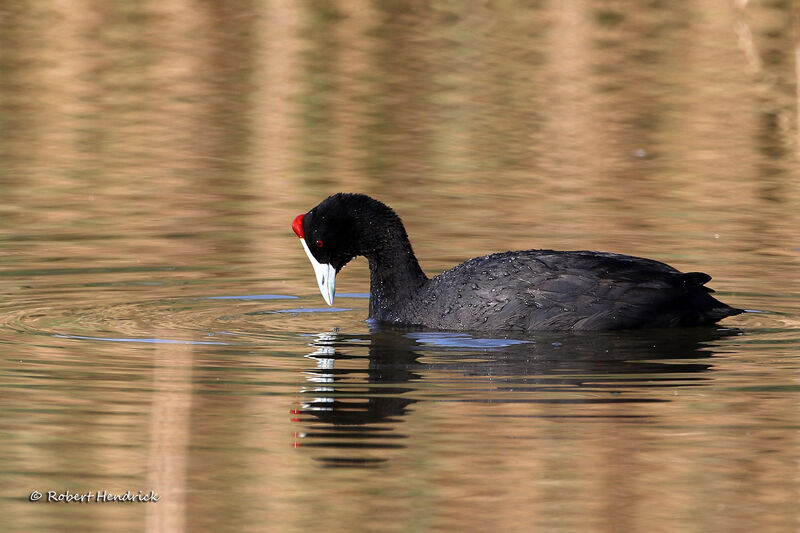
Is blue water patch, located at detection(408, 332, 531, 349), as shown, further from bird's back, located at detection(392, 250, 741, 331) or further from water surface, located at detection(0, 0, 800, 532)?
bird's back, located at detection(392, 250, 741, 331)

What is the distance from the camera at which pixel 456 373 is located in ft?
33.8

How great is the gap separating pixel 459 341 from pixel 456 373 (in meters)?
1.13

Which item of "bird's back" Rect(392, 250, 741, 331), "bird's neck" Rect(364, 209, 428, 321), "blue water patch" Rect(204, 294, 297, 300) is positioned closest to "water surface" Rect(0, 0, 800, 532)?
"blue water patch" Rect(204, 294, 297, 300)

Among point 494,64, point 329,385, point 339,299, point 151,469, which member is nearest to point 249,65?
point 494,64

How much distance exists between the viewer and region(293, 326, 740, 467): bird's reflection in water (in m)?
8.89

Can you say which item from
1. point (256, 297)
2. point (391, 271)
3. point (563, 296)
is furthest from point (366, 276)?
point (563, 296)

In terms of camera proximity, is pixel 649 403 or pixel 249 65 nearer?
pixel 649 403

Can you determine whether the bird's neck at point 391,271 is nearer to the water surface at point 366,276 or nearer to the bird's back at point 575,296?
the water surface at point 366,276

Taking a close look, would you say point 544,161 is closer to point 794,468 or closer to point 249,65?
point 249,65

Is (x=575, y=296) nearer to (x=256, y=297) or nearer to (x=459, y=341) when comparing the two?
(x=459, y=341)

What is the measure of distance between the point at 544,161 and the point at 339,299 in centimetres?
746

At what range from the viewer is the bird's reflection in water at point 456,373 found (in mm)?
8891

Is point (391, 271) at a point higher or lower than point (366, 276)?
higher

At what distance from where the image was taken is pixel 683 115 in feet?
79.0
